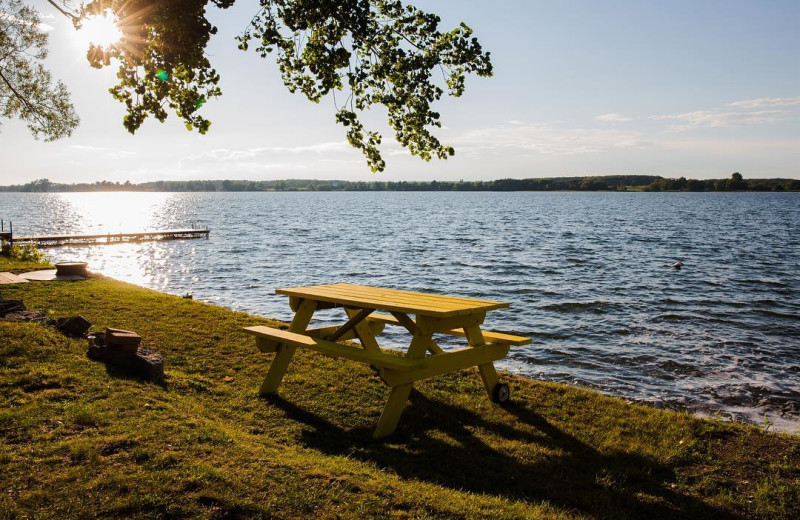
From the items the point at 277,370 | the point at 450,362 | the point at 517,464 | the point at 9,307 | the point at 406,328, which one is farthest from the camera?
the point at 9,307

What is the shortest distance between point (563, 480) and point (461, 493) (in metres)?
1.18

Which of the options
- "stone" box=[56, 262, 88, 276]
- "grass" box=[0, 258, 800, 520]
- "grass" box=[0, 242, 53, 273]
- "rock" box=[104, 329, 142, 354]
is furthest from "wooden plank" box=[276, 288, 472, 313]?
"grass" box=[0, 242, 53, 273]

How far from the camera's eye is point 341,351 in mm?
6547

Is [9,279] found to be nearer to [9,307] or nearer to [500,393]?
[9,307]

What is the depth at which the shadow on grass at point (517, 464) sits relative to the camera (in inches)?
189

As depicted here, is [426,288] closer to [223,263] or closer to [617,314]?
[617,314]

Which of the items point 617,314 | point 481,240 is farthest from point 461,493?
point 481,240

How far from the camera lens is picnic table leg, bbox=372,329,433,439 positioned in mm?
6137

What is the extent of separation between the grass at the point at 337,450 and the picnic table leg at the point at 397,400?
160mm

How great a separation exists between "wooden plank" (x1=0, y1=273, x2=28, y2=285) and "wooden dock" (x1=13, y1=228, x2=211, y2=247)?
23.5 meters

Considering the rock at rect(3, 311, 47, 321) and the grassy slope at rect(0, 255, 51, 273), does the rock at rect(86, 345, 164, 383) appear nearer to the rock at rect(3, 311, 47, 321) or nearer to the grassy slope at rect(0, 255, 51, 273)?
the rock at rect(3, 311, 47, 321)

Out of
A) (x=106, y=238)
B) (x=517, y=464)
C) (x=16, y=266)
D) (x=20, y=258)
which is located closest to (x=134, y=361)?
(x=517, y=464)

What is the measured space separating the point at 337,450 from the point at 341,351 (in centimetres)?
122

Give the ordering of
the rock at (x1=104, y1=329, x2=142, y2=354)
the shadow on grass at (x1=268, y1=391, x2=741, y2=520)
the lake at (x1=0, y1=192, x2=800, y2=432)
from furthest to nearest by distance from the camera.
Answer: the lake at (x1=0, y1=192, x2=800, y2=432)
the rock at (x1=104, y1=329, x2=142, y2=354)
the shadow on grass at (x1=268, y1=391, x2=741, y2=520)
